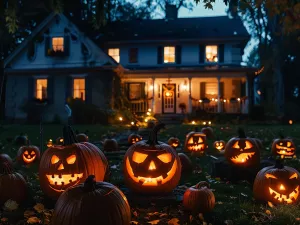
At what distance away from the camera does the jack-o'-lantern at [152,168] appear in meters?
4.21

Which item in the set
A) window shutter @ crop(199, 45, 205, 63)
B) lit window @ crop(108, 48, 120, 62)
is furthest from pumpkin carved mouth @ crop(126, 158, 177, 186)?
lit window @ crop(108, 48, 120, 62)

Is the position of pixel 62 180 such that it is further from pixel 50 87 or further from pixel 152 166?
pixel 50 87

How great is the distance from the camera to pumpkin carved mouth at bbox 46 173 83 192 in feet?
13.4

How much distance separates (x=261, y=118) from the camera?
2159 cm

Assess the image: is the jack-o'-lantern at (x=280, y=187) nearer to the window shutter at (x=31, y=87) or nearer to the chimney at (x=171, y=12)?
the window shutter at (x=31, y=87)

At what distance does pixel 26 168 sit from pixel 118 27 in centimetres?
2218

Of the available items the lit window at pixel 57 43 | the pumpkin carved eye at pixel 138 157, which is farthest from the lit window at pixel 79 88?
the pumpkin carved eye at pixel 138 157

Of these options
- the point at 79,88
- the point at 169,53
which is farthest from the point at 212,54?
the point at 79,88

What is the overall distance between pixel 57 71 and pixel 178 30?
9600mm

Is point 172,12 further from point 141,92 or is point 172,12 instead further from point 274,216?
point 274,216

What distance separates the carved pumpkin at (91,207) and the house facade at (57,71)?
18844 millimetres

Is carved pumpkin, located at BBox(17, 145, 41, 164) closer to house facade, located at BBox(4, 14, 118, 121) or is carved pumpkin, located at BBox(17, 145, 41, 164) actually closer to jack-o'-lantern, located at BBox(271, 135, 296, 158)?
jack-o'-lantern, located at BBox(271, 135, 296, 158)

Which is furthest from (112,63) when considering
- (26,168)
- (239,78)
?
(26,168)

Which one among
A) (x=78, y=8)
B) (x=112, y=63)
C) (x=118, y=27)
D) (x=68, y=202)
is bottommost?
(x=68, y=202)
